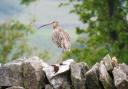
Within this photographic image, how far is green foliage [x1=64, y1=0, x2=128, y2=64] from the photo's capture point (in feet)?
176

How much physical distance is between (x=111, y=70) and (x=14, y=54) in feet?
135

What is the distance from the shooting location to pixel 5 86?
1002 inches

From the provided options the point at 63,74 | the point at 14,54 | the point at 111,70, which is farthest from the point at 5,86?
the point at 14,54

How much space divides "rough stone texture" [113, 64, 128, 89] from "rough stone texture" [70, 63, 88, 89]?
1.55m

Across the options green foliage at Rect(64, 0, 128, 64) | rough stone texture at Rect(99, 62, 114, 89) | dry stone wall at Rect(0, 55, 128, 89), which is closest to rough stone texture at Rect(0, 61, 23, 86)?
dry stone wall at Rect(0, 55, 128, 89)

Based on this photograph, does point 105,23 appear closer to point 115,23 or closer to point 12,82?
point 115,23

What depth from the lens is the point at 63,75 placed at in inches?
990

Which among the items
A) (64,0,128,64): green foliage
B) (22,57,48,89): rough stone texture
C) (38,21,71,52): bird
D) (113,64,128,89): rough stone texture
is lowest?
(113,64,128,89): rough stone texture

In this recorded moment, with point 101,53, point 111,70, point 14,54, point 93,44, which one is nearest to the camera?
point 111,70

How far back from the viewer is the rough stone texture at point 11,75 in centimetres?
2552

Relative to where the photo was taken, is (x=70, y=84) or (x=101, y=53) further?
(x=101, y=53)

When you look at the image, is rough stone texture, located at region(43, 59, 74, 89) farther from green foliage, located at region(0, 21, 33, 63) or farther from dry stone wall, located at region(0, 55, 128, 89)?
green foliage, located at region(0, 21, 33, 63)

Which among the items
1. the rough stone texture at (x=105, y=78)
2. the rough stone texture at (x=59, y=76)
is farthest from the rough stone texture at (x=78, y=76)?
the rough stone texture at (x=105, y=78)

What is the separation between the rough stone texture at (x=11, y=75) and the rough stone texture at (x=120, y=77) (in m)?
4.75
